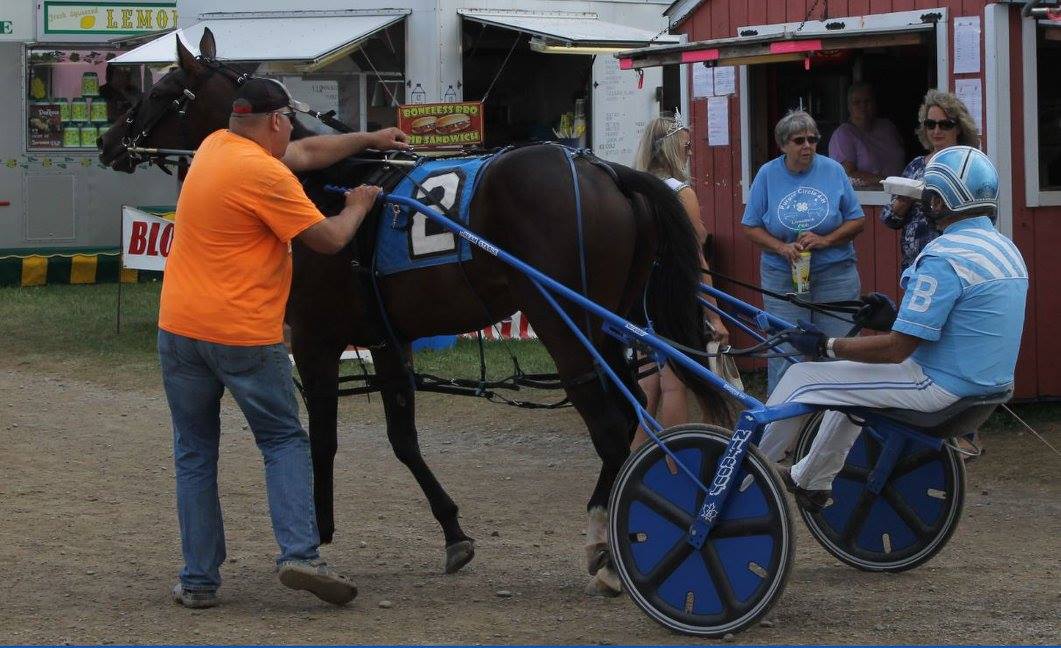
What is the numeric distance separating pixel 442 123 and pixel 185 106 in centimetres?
619

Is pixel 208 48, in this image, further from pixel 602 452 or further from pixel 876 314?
pixel 876 314

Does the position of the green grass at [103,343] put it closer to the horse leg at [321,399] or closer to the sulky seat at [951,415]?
the horse leg at [321,399]

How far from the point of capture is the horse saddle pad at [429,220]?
5.80m

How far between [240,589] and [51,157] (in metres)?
12.3

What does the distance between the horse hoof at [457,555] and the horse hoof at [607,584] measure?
0.69 m

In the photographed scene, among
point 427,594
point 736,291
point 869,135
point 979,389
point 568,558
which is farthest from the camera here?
point 736,291

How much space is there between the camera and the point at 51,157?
55.8 ft

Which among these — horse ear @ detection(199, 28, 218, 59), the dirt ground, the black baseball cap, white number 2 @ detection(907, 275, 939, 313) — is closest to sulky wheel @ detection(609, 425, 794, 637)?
the dirt ground

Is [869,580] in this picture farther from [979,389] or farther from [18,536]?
[18,536]

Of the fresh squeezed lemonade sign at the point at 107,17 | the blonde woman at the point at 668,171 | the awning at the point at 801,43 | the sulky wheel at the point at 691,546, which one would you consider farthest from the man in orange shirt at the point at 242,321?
the fresh squeezed lemonade sign at the point at 107,17

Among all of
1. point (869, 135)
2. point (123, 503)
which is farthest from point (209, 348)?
point (869, 135)

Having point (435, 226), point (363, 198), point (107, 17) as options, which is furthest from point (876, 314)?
point (107, 17)

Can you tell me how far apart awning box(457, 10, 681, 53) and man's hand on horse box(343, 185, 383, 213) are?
9.50m

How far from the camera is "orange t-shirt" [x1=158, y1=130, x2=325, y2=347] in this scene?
5156mm
